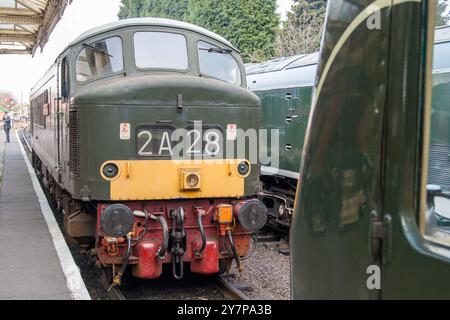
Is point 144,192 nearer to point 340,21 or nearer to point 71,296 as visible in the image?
point 71,296

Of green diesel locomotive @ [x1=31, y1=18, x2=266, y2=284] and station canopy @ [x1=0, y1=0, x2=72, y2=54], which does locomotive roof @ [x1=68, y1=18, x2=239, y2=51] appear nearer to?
green diesel locomotive @ [x1=31, y1=18, x2=266, y2=284]

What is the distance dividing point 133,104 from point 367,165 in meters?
5.08

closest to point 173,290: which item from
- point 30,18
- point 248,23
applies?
point 30,18

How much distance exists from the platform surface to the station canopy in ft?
13.4

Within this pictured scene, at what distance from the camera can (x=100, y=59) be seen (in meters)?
7.39

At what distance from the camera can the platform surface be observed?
20.7 feet

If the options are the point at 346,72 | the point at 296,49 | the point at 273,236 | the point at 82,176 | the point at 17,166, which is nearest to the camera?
the point at 346,72

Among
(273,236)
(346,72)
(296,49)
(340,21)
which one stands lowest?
(273,236)

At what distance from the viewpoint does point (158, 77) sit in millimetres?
6938

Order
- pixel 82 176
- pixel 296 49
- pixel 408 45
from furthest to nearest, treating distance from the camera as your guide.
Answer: pixel 296 49 → pixel 82 176 → pixel 408 45

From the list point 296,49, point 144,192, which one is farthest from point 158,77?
point 296,49

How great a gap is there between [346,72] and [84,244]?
613 centimetres

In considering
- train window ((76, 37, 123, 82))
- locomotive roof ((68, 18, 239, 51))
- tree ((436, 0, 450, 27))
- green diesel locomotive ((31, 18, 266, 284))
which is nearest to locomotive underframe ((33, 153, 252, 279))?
green diesel locomotive ((31, 18, 266, 284))

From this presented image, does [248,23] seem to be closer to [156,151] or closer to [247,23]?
[247,23]
